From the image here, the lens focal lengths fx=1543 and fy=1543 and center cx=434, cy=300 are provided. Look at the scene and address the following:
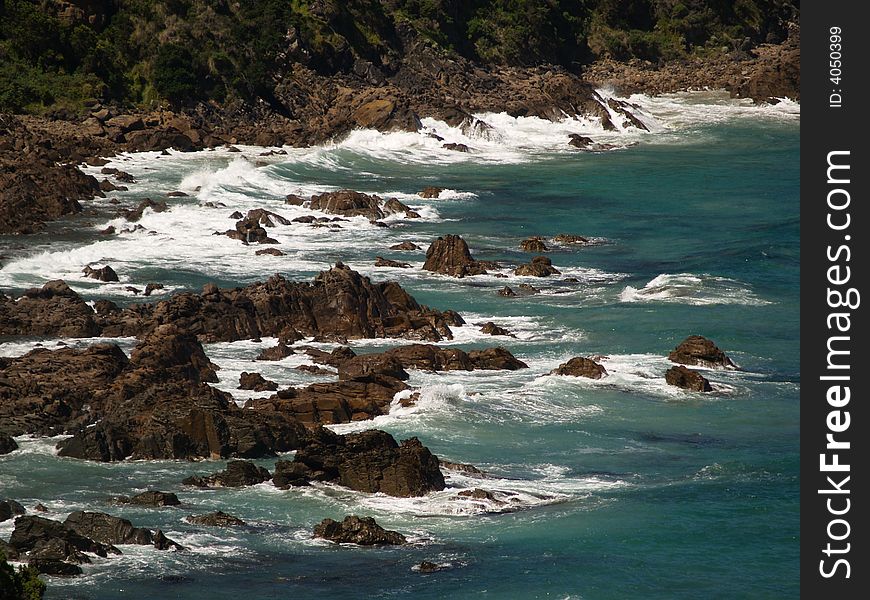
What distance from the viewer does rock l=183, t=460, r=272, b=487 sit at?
35281 mm

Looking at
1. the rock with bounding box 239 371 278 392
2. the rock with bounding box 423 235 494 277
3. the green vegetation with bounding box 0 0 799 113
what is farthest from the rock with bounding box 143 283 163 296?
the green vegetation with bounding box 0 0 799 113

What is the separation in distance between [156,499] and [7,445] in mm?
5489

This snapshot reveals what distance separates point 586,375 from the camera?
46906mm

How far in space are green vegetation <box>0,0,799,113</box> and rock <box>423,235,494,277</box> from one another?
36189mm

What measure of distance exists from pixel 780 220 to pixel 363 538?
159 ft

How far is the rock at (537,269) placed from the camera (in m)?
62.2

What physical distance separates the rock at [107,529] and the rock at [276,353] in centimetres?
1686

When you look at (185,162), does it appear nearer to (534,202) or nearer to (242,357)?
(534,202)

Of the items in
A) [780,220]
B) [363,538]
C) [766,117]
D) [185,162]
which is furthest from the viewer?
[766,117]

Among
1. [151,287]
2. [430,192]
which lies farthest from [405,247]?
[430,192]

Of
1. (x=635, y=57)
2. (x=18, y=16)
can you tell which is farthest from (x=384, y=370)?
(x=635, y=57)

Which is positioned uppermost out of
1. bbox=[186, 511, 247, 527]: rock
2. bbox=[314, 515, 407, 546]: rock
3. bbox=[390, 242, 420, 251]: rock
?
bbox=[390, 242, 420, 251]: rock

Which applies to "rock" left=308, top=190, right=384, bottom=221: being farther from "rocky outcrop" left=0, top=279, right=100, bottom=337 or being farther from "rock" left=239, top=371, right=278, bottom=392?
"rock" left=239, top=371, right=278, bottom=392

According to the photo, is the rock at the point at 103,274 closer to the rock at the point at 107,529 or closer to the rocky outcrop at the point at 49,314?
the rocky outcrop at the point at 49,314
